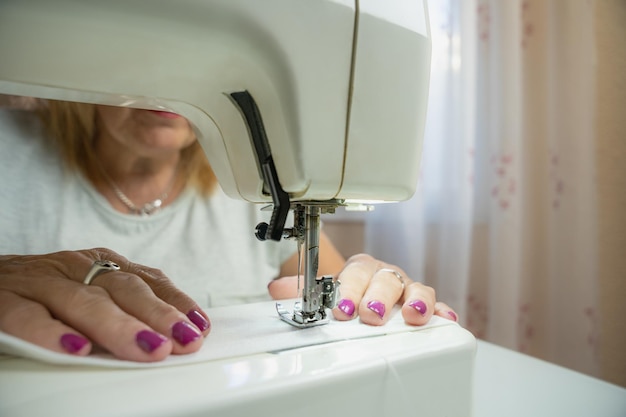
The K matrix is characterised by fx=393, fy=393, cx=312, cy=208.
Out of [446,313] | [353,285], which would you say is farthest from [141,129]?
[446,313]

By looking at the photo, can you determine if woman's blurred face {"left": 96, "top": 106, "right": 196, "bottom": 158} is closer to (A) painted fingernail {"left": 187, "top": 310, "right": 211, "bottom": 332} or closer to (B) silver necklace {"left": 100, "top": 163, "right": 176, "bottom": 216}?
(B) silver necklace {"left": 100, "top": 163, "right": 176, "bottom": 216}

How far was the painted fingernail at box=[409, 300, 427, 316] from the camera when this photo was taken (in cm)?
51

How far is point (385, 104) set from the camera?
1.50 feet

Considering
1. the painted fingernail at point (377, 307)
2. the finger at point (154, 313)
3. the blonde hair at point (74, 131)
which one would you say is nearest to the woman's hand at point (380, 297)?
the painted fingernail at point (377, 307)

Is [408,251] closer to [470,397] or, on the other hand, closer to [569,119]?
[569,119]

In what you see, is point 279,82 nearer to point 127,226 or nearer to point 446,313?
point 446,313

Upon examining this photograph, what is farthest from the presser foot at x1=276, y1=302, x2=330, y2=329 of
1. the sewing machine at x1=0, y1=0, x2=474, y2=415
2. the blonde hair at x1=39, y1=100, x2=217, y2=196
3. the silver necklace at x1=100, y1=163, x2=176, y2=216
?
the blonde hair at x1=39, y1=100, x2=217, y2=196

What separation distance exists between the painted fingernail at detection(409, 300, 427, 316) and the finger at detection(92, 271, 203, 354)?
27 centimetres

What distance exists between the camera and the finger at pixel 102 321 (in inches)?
13.9

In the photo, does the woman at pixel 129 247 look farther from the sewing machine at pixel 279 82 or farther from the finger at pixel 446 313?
the sewing machine at pixel 279 82

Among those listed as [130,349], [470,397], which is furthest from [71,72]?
[470,397]

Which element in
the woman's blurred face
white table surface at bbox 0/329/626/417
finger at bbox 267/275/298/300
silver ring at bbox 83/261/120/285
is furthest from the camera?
the woman's blurred face

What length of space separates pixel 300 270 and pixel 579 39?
971 millimetres

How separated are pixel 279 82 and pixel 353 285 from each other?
12.5 inches
